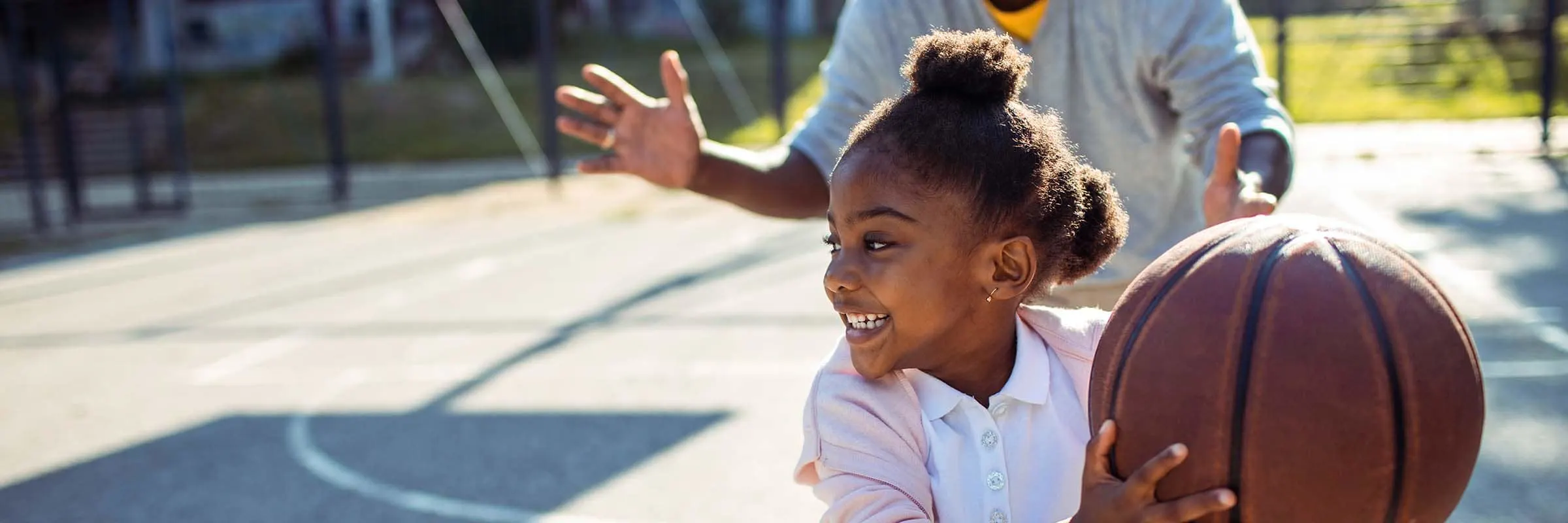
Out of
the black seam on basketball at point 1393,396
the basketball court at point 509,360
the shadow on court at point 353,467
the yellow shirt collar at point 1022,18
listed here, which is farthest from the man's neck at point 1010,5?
the shadow on court at point 353,467

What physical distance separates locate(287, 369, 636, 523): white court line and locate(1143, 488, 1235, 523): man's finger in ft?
11.0

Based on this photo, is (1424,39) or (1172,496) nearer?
(1172,496)

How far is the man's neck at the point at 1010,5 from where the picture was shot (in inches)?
108

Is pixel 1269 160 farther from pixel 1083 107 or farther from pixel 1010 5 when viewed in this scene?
pixel 1010 5

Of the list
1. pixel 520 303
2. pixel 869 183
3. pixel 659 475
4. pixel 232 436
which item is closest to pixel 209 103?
pixel 520 303

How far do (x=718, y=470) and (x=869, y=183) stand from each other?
3.42 meters

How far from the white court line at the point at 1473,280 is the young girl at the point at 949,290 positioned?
9.92 feet

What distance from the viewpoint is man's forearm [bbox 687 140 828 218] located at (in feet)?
9.35

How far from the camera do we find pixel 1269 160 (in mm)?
2561

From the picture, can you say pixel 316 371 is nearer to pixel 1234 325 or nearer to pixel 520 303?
pixel 520 303

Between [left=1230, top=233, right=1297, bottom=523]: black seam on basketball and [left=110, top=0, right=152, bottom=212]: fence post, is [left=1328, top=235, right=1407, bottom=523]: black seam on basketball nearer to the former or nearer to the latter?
[left=1230, top=233, right=1297, bottom=523]: black seam on basketball

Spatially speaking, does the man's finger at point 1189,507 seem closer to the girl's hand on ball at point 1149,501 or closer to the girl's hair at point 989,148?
the girl's hand on ball at point 1149,501

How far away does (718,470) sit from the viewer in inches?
211

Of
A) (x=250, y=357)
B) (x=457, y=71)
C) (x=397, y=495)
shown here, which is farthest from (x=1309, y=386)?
(x=457, y=71)
